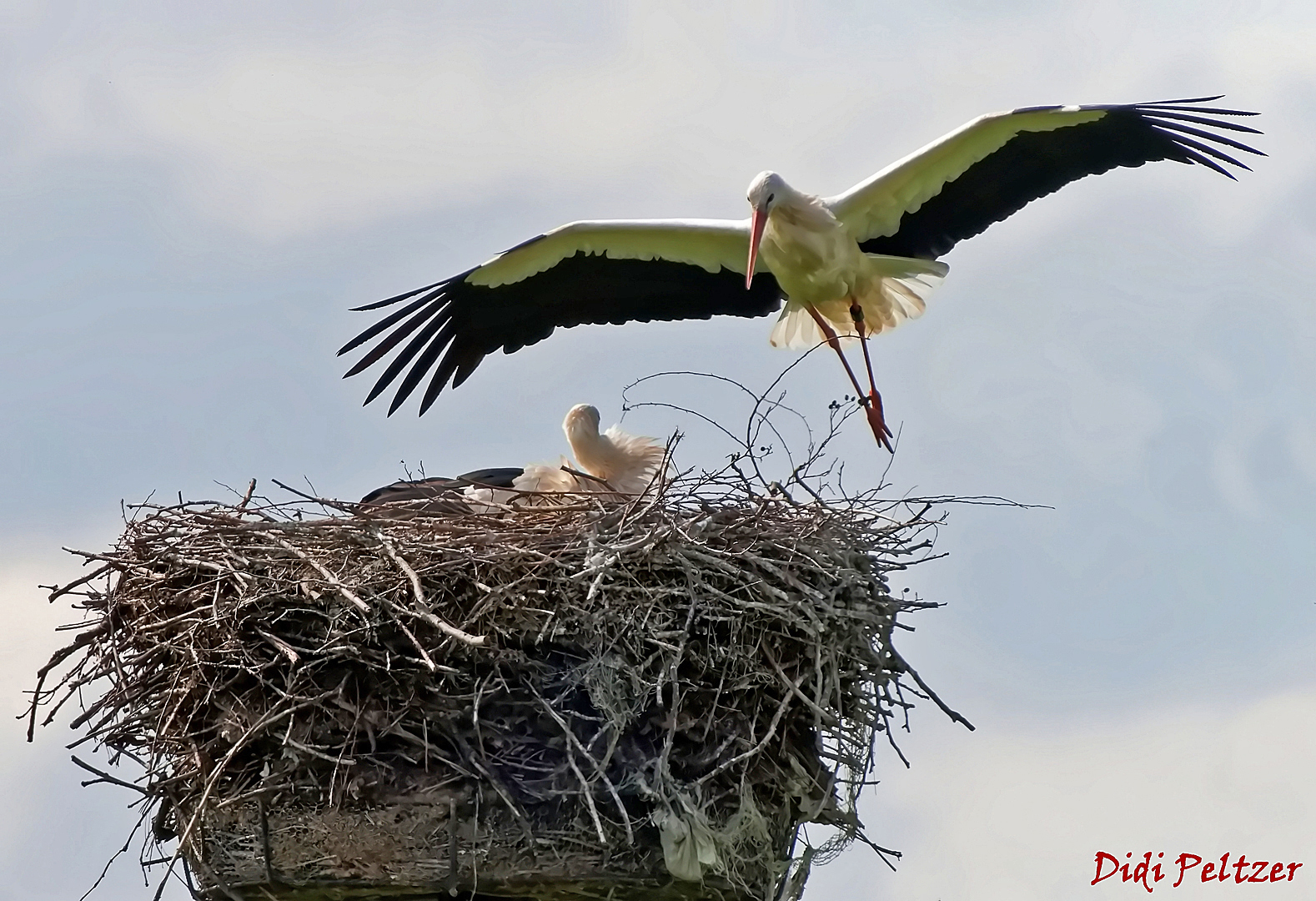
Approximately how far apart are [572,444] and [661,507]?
5.91 feet

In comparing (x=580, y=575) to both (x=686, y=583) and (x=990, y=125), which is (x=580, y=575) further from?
(x=990, y=125)

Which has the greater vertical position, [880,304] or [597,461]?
[880,304]

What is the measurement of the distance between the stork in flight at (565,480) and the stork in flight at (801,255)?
39.7 inches

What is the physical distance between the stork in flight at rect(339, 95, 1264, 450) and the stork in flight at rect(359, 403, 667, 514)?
1008 millimetres

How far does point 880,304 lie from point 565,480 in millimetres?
2199

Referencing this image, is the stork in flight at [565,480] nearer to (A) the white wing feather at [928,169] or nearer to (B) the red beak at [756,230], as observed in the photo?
(B) the red beak at [756,230]

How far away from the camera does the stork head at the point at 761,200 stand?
7723 millimetres

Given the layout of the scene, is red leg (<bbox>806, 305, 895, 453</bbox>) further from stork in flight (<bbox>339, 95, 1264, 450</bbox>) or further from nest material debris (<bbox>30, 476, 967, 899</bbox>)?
nest material debris (<bbox>30, 476, 967, 899</bbox>)

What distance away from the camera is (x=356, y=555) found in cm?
534

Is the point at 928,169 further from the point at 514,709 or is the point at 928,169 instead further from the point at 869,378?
the point at 514,709

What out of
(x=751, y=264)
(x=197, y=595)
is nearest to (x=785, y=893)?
(x=197, y=595)

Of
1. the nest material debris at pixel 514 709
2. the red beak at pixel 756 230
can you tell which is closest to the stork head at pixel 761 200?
the red beak at pixel 756 230

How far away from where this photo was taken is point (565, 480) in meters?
6.66

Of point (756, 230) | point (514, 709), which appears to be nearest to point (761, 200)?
point (756, 230)
